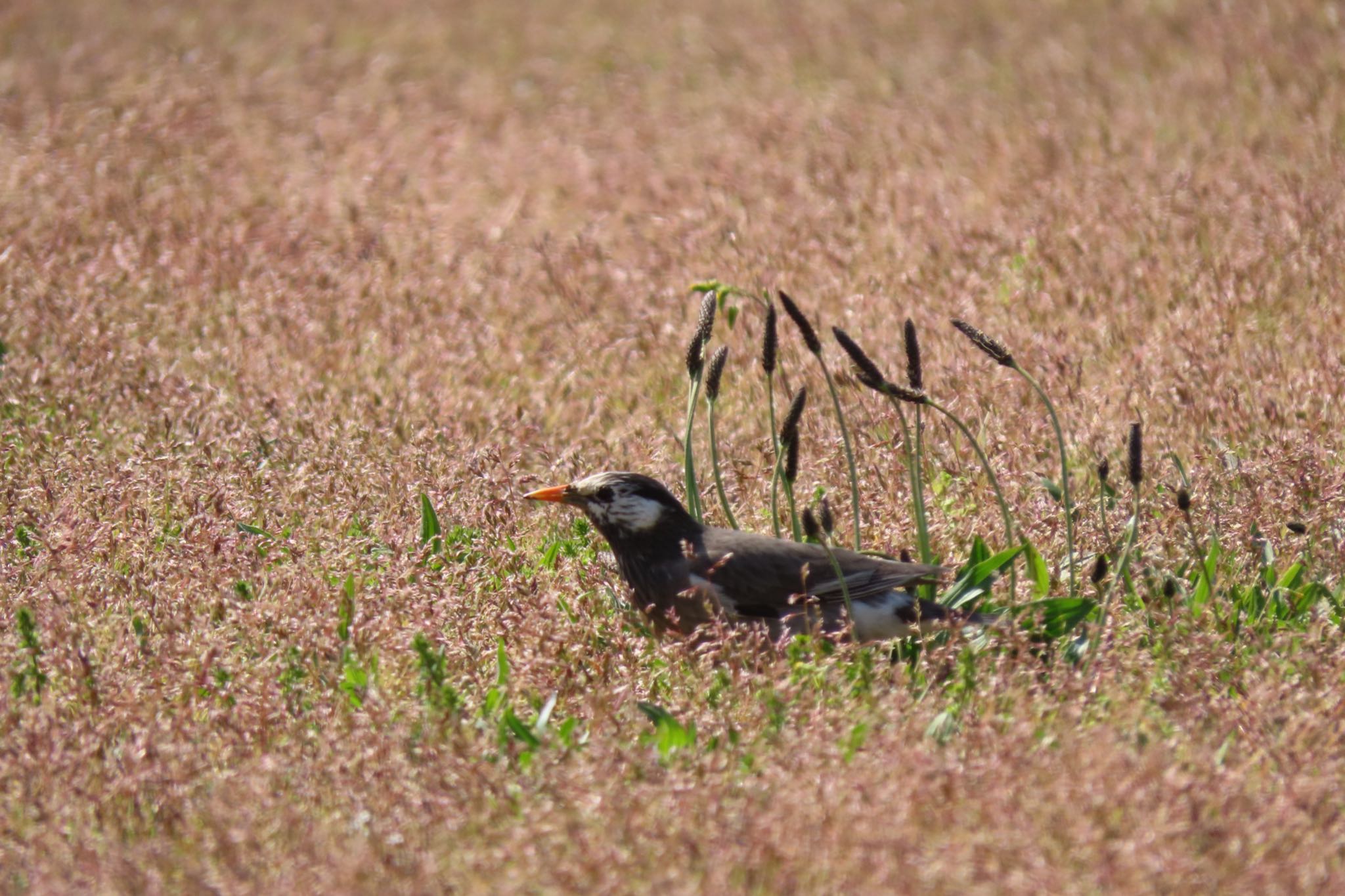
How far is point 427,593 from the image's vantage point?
17.2 ft

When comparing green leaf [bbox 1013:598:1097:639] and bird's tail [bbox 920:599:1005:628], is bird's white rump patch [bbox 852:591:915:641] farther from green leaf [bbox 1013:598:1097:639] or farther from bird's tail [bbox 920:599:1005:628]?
green leaf [bbox 1013:598:1097:639]

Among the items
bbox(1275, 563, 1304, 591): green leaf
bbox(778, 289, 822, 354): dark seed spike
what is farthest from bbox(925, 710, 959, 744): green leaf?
bbox(1275, 563, 1304, 591): green leaf

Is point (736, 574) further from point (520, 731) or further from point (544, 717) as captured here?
point (520, 731)

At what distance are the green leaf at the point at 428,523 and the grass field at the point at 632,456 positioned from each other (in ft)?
0.23

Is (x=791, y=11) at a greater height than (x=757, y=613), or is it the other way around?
(x=791, y=11)

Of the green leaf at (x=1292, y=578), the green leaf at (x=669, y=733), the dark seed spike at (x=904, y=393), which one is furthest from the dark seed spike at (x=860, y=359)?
the green leaf at (x=1292, y=578)

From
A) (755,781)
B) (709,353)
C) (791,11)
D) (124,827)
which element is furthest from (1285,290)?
(791,11)

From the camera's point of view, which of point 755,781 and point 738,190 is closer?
point 755,781

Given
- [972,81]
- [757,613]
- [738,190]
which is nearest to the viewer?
[757,613]

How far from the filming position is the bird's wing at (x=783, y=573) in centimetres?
517

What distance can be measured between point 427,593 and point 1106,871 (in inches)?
104

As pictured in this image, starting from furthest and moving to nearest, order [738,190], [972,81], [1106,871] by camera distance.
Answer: [972,81] → [738,190] → [1106,871]

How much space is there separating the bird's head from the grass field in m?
0.31

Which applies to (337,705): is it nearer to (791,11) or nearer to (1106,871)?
(1106,871)
